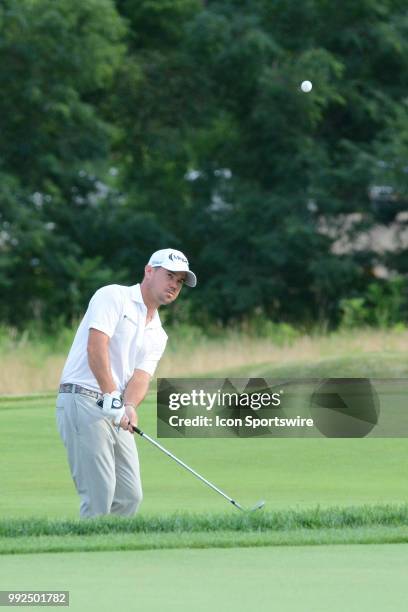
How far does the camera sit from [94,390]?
766cm

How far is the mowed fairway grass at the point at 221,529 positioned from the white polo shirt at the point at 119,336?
0.79 meters

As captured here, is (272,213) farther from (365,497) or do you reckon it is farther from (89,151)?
(365,497)

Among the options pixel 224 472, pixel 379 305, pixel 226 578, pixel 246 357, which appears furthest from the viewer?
pixel 379 305

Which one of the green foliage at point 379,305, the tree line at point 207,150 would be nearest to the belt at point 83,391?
the tree line at point 207,150

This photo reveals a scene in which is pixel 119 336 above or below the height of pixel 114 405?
above

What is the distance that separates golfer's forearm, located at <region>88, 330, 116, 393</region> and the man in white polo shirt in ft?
0.10

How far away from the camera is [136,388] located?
7.74 meters

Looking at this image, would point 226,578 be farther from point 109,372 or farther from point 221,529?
point 109,372

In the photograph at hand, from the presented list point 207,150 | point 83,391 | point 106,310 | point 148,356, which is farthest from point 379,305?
point 106,310

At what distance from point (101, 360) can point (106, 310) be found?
28 cm

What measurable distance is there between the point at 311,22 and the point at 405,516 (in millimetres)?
26072

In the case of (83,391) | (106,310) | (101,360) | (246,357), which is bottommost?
(83,391)

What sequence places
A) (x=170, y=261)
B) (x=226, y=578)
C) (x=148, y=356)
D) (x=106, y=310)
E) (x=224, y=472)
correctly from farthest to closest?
(x=224, y=472), (x=148, y=356), (x=170, y=261), (x=106, y=310), (x=226, y=578)

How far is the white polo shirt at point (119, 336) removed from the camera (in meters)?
7.50
